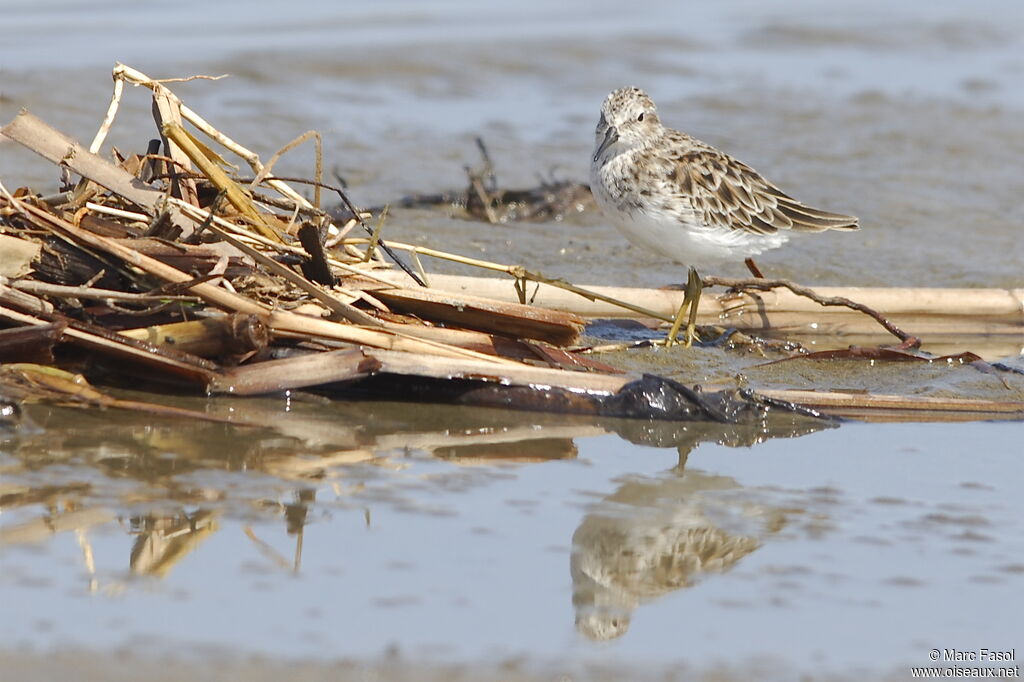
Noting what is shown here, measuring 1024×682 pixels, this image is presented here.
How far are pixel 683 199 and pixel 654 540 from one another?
2.92 meters

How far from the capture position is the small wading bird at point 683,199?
6480 mm

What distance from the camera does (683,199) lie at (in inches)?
257

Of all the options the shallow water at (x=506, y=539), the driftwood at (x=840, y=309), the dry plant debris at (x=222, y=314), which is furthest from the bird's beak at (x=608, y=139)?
the shallow water at (x=506, y=539)

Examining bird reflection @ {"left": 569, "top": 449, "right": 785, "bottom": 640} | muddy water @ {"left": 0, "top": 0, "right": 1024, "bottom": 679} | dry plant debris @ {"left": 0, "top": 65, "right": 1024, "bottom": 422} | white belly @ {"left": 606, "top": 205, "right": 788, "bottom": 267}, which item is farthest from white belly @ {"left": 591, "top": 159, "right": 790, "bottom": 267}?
bird reflection @ {"left": 569, "top": 449, "right": 785, "bottom": 640}

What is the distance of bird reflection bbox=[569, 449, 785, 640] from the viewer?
3506 mm

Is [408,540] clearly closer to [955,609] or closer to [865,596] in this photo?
[865,596]

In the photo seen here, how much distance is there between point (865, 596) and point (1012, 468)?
4.46ft

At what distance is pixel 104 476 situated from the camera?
406 cm

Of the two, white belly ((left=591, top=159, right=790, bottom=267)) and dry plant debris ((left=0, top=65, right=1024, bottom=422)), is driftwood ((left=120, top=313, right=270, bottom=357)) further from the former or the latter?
white belly ((left=591, top=159, right=790, bottom=267))

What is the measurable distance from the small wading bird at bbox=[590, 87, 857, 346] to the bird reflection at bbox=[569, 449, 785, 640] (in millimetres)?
1990

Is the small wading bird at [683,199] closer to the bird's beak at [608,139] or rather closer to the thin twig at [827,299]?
the bird's beak at [608,139]

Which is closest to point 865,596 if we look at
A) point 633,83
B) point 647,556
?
point 647,556

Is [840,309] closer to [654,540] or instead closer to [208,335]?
[654,540]

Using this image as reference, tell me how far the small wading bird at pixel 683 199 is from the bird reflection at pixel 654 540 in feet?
6.53
